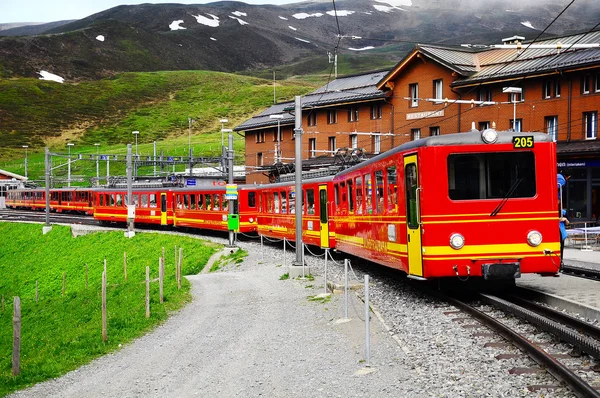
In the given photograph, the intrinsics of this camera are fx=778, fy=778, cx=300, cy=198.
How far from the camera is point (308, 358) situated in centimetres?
1064

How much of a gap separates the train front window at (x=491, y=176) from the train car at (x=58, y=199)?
185ft

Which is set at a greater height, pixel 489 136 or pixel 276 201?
pixel 489 136

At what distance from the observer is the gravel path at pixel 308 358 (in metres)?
8.80

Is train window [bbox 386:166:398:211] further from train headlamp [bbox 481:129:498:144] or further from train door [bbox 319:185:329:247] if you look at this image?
train door [bbox 319:185:329:247]

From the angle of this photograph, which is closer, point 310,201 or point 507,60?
point 310,201

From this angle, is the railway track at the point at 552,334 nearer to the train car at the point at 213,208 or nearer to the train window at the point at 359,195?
the train window at the point at 359,195

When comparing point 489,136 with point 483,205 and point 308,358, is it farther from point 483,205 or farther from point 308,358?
point 308,358

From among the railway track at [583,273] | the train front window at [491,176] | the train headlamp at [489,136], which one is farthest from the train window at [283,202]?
the train headlamp at [489,136]

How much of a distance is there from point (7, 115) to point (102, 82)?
41.0 metres

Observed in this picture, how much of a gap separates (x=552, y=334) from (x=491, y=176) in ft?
12.5

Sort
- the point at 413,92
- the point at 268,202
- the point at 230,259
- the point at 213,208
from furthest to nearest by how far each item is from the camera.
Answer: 1. the point at 413,92
2. the point at 213,208
3. the point at 268,202
4. the point at 230,259

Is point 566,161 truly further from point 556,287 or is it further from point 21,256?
point 21,256

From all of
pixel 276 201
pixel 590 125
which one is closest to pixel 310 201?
pixel 276 201

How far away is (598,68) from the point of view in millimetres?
40000
